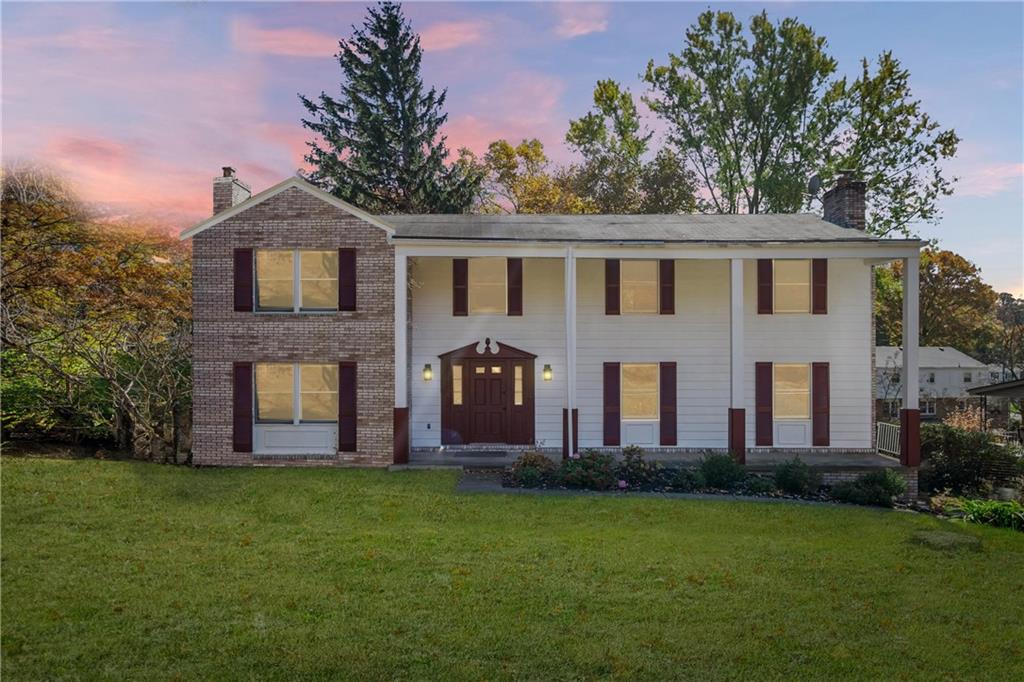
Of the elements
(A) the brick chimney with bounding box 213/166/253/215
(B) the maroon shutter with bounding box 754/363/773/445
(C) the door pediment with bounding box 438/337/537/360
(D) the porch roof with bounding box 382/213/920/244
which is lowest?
(B) the maroon shutter with bounding box 754/363/773/445

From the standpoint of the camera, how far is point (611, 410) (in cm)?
1534

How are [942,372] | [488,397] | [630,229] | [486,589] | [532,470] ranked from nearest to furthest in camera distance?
[486,589] → [532,470] → [488,397] → [630,229] → [942,372]

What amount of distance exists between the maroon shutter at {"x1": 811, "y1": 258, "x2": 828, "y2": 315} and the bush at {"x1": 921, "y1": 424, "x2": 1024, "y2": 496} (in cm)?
433

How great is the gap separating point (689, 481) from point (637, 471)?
1.02 m

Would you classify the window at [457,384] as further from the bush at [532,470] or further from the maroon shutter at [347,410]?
the bush at [532,470]

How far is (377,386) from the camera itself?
13922 mm

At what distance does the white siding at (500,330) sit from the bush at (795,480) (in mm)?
5125

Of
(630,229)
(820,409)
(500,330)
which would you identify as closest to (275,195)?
(500,330)

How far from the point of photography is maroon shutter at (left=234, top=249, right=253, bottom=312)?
13.9 metres

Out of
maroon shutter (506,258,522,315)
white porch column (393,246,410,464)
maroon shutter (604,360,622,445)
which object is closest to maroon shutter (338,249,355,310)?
white porch column (393,246,410,464)

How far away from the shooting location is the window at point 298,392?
14133mm

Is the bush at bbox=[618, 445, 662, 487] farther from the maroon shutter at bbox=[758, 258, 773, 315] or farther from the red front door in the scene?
the maroon shutter at bbox=[758, 258, 773, 315]

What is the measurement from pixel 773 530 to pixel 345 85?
3159 cm

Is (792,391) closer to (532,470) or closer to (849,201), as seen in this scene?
(849,201)
